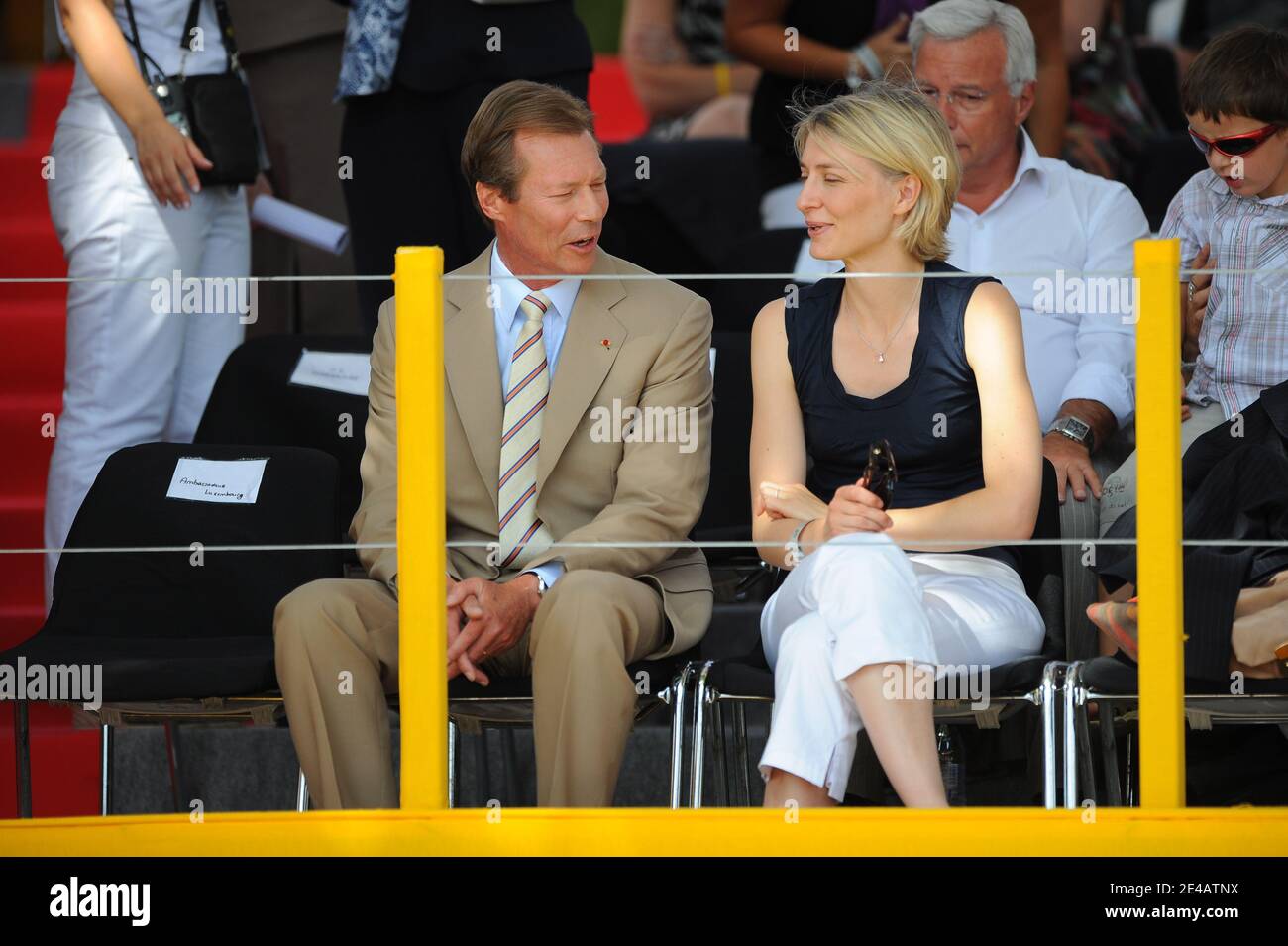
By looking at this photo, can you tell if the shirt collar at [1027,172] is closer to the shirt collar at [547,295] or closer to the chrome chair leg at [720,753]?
the shirt collar at [547,295]

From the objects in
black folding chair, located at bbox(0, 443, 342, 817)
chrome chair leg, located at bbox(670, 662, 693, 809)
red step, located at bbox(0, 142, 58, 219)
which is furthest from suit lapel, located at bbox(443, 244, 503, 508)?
red step, located at bbox(0, 142, 58, 219)

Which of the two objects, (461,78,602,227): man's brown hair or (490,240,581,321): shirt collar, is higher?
(461,78,602,227): man's brown hair

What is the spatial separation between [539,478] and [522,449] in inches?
2.8

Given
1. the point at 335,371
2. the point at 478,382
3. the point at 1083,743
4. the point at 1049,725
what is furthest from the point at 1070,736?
Answer: the point at 335,371

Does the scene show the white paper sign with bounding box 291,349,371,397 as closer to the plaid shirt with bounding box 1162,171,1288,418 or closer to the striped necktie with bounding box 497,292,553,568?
the striped necktie with bounding box 497,292,553,568

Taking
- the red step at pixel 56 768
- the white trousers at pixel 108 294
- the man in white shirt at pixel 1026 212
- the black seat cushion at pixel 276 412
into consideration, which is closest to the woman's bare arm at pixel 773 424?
the man in white shirt at pixel 1026 212

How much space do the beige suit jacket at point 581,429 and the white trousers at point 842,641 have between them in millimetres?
380

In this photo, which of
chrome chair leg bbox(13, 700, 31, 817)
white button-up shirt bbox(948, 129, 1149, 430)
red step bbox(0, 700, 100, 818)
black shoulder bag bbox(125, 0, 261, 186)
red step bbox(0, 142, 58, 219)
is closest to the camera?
chrome chair leg bbox(13, 700, 31, 817)

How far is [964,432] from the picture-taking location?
340 centimetres

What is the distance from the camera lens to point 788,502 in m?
3.36

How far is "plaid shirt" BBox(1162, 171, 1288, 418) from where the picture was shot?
3709 millimetres
